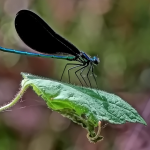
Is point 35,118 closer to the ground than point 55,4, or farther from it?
closer to the ground

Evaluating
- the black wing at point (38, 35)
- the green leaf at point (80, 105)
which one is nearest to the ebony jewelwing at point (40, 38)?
the black wing at point (38, 35)

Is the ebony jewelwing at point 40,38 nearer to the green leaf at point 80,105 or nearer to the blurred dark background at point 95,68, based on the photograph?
the green leaf at point 80,105

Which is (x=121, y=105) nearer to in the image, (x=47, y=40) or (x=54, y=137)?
(x=47, y=40)

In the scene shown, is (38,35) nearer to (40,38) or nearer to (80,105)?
(40,38)

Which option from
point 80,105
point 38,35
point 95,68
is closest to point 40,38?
point 38,35

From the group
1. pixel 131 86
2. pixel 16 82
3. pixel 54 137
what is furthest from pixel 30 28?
pixel 131 86

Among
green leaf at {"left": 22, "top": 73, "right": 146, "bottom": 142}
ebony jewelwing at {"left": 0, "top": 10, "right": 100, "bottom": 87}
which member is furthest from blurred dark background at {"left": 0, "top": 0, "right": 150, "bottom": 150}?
green leaf at {"left": 22, "top": 73, "right": 146, "bottom": 142}
